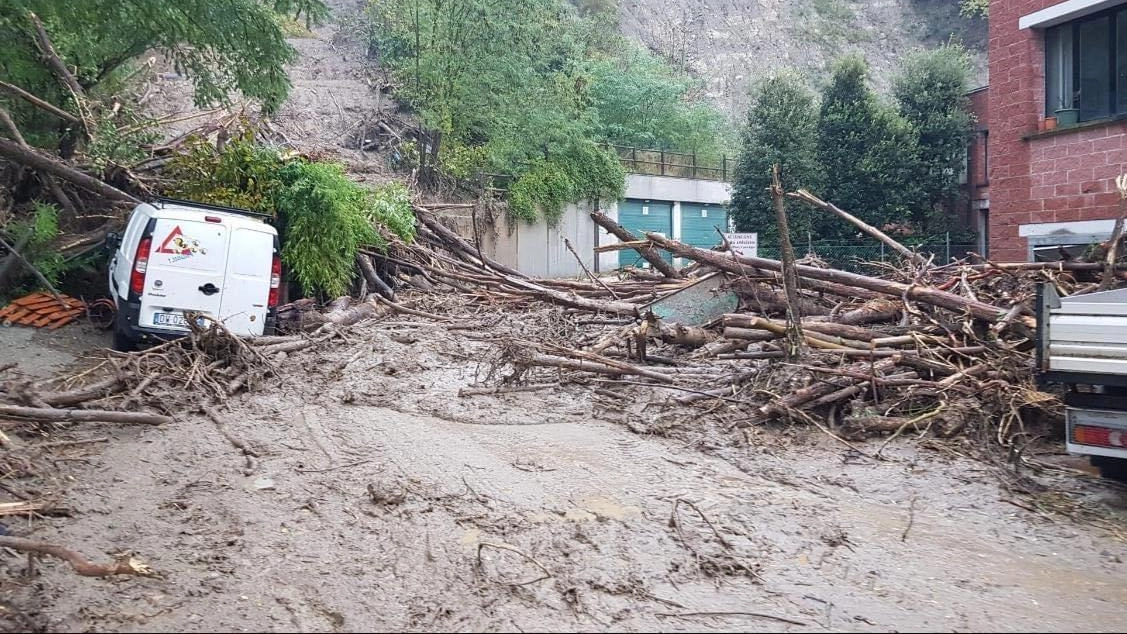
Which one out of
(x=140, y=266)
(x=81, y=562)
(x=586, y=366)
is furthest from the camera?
(x=140, y=266)

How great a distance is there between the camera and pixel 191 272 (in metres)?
10.8

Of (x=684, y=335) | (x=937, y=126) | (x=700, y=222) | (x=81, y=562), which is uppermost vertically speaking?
(x=937, y=126)

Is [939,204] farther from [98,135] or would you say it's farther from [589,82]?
[98,135]

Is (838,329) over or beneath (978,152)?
beneath

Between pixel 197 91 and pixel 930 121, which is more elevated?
Answer: pixel 930 121

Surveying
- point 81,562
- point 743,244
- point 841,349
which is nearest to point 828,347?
point 841,349

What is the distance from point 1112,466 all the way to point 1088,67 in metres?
12.2

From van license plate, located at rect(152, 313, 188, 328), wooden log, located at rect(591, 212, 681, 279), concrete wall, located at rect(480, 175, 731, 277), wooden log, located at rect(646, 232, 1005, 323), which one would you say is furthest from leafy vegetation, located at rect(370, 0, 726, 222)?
wooden log, located at rect(646, 232, 1005, 323)

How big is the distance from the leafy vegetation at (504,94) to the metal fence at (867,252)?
839 centimetres

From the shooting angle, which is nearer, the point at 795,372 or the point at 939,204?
the point at 795,372

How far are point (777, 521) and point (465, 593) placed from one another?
220 centimetres

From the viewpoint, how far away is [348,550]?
5215mm

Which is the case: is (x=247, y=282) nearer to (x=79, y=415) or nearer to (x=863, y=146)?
(x=79, y=415)

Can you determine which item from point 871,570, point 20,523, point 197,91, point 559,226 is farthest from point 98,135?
point 559,226
